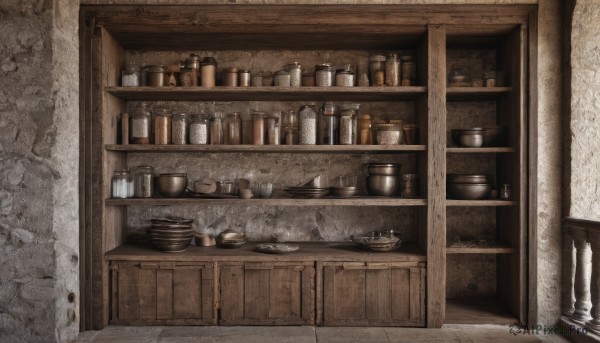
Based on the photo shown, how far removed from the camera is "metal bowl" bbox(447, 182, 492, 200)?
11.5 feet

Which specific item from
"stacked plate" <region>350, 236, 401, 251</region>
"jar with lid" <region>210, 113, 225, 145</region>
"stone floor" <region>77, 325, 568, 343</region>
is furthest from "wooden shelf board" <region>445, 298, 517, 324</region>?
"jar with lid" <region>210, 113, 225, 145</region>

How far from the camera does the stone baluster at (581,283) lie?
10.5 feet

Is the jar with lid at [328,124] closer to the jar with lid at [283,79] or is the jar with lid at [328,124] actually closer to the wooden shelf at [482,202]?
the jar with lid at [283,79]

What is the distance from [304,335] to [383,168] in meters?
1.38

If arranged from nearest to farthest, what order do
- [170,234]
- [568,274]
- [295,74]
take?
[568,274] → [170,234] → [295,74]

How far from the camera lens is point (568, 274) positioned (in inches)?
132

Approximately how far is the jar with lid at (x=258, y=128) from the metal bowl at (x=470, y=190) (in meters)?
1.52

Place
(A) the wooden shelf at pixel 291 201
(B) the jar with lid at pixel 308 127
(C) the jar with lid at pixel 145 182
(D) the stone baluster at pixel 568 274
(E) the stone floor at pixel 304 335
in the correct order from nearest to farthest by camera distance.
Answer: (E) the stone floor at pixel 304 335 < (D) the stone baluster at pixel 568 274 < (A) the wooden shelf at pixel 291 201 < (B) the jar with lid at pixel 308 127 < (C) the jar with lid at pixel 145 182

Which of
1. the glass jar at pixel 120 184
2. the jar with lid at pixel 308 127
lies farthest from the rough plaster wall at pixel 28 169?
the jar with lid at pixel 308 127

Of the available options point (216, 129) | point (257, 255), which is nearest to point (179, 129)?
point (216, 129)

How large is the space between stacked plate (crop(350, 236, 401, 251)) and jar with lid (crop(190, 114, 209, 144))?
1.45 meters

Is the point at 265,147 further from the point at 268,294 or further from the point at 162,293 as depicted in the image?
the point at 162,293

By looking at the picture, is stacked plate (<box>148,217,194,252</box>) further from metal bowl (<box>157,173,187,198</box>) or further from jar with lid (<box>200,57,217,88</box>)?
jar with lid (<box>200,57,217,88</box>)

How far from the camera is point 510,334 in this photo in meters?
3.31
